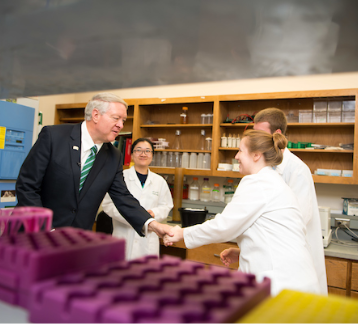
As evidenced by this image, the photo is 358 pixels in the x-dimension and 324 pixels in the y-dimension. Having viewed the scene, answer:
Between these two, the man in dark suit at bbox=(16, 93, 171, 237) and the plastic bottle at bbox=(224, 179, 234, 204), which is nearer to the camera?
the man in dark suit at bbox=(16, 93, 171, 237)

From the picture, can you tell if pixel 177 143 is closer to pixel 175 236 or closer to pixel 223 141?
pixel 223 141

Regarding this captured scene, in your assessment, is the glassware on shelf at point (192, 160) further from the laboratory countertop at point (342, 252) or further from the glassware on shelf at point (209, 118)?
the laboratory countertop at point (342, 252)

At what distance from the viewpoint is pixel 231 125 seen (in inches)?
136

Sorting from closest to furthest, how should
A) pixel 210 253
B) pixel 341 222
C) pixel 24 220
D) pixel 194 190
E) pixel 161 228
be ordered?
1. pixel 24 220
2. pixel 161 228
3. pixel 210 253
4. pixel 341 222
5. pixel 194 190

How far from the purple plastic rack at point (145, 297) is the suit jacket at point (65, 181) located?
122 centimetres

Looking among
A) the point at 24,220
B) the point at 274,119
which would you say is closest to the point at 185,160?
the point at 274,119

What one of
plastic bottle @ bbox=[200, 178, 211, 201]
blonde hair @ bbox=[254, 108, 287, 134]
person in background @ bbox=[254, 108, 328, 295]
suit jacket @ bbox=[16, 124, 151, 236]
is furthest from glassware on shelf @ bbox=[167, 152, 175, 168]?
suit jacket @ bbox=[16, 124, 151, 236]

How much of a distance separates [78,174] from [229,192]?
7.22ft

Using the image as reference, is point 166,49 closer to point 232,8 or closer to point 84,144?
point 232,8

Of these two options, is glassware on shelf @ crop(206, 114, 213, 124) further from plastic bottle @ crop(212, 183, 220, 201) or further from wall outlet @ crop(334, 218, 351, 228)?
wall outlet @ crop(334, 218, 351, 228)

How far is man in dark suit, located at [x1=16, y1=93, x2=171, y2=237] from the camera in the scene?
148 cm

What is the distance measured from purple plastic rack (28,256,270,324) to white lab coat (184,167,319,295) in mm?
1038

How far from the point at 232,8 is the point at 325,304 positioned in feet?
1.25

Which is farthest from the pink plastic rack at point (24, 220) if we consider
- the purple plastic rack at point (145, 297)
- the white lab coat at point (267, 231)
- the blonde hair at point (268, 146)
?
the blonde hair at point (268, 146)
